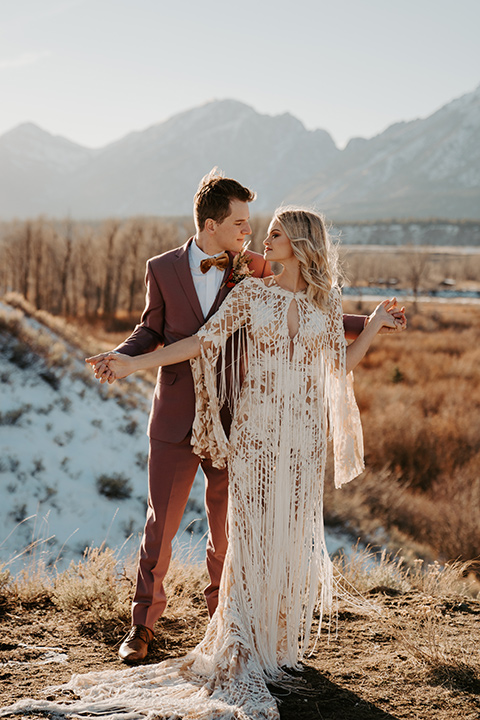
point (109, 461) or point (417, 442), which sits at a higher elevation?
point (109, 461)

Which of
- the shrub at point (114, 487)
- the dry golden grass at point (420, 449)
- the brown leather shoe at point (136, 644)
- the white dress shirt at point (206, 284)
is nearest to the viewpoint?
the brown leather shoe at point (136, 644)

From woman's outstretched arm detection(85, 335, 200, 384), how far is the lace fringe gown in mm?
65

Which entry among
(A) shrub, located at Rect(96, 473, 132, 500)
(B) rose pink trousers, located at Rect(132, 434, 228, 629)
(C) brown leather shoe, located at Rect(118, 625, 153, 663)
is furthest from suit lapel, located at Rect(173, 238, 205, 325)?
(A) shrub, located at Rect(96, 473, 132, 500)

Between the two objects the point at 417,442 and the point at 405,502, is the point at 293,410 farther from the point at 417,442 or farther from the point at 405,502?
the point at 417,442

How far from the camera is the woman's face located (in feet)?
9.09

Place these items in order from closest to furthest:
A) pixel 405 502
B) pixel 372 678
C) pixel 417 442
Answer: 1. pixel 372 678
2. pixel 405 502
3. pixel 417 442

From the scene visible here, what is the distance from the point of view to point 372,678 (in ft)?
9.11

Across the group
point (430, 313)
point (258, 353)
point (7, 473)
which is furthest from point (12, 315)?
point (430, 313)

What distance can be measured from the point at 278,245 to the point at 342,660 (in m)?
2.03

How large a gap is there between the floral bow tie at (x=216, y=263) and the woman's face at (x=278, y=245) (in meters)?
0.24

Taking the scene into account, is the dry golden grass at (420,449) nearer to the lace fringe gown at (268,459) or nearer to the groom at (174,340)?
the lace fringe gown at (268,459)

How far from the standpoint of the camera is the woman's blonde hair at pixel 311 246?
2709mm

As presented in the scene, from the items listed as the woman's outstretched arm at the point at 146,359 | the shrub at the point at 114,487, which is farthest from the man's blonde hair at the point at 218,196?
the shrub at the point at 114,487

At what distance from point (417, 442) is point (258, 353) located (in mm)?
14126
